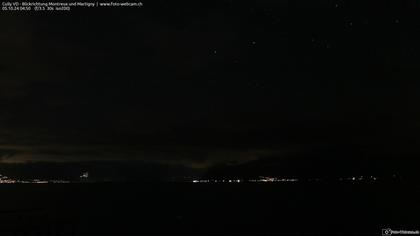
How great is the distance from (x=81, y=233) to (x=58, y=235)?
107 ft

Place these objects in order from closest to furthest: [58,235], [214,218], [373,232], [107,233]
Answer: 1. [58,235]
2. [373,232]
3. [107,233]
4. [214,218]

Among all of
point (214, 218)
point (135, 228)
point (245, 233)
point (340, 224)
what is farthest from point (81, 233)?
point (340, 224)

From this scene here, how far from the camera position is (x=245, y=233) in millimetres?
55781

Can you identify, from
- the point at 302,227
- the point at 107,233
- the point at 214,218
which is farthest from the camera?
the point at 214,218

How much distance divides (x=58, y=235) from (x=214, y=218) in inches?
1983

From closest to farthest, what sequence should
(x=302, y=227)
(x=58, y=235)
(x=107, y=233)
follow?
1. (x=58, y=235)
2. (x=107, y=233)
3. (x=302, y=227)

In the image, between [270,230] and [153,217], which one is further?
[153,217]

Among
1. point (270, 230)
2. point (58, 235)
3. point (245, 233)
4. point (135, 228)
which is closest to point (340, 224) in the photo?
point (270, 230)

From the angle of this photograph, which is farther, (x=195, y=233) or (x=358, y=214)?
(x=358, y=214)

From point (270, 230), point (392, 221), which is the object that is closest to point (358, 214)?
point (392, 221)

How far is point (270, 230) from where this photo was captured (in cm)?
5831

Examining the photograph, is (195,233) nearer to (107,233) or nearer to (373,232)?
(107,233)

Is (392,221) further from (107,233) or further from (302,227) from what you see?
(107,233)

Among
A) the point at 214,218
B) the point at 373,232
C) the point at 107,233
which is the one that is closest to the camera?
the point at 373,232
